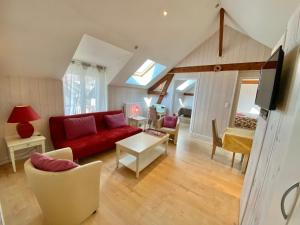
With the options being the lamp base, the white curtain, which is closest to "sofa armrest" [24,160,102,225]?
the lamp base

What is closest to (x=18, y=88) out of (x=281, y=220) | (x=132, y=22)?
(x=132, y=22)

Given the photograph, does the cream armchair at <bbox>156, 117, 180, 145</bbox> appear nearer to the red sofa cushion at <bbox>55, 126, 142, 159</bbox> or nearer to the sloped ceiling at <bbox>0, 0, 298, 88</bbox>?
the red sofa cushion at <bbox>55, 126, 142, 159</bbox>

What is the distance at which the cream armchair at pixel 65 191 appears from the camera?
1207 mm

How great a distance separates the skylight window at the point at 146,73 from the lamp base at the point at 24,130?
9.01 feet

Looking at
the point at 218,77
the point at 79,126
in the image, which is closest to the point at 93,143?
the point at 79,126

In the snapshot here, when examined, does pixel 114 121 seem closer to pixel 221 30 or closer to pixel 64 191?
pixel 64 191

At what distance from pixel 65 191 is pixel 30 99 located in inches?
86.7

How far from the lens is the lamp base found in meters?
2.28

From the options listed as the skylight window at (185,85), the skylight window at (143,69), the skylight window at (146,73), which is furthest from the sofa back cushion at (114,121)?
the skylight window at (185,85)

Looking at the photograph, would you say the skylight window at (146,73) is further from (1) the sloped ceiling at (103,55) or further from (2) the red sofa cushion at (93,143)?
(2) the red sofa cushion at (93,143)

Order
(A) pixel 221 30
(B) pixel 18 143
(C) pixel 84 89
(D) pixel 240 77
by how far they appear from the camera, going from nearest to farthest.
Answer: (B) pixel 18 143, (A) pixel 221 30, (C) pixel 84 89, (D) pixel 240 77

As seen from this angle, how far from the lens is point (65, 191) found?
4.10 ft

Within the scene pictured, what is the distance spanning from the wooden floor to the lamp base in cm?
58

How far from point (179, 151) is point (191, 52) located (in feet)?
10.2
